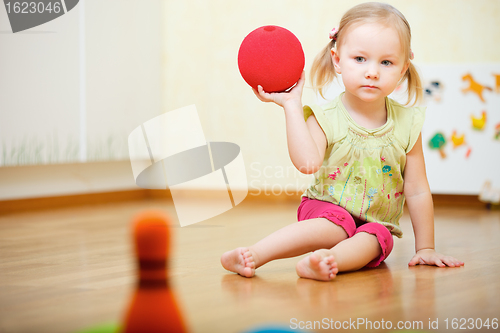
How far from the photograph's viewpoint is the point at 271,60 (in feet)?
3.31

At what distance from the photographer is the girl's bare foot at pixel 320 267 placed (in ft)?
3.01

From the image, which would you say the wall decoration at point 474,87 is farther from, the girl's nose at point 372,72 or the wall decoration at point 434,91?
the girl's nose at point 372,72

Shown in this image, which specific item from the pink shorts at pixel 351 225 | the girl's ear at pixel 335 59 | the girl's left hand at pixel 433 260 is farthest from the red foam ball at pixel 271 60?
the girl's left hand at pixel 433 260

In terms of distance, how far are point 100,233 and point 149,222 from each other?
40.5 inches

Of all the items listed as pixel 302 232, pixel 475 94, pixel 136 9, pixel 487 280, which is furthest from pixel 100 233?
pixel 475 94

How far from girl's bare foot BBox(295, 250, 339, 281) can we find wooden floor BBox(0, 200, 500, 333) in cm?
2

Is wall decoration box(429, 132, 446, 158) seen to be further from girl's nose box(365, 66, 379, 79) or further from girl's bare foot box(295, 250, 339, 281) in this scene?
girl's bare foot box(295, 250, 339, 281)

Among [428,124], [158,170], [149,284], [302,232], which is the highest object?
[149,284]

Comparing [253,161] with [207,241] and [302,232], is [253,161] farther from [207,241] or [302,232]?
[302,232]

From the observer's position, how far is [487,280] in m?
0.94

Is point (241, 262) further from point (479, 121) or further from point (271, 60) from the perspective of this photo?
point (479, 121)

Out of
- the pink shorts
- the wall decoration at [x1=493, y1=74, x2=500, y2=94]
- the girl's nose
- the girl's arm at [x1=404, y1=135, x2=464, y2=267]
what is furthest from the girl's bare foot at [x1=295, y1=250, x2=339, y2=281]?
the wall decoration at [x1=493, y1=74, x2=500, y2=94]

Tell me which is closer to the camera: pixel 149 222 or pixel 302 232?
pixel 149 222

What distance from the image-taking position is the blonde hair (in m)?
1.06
